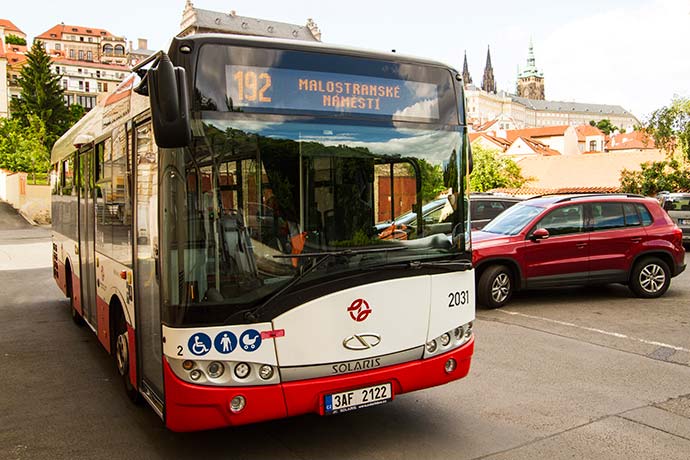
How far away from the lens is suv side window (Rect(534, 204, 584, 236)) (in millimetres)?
11648

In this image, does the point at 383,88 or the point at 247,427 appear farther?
the point at 247,427

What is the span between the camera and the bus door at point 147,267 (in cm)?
470

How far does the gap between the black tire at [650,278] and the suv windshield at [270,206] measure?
862 cm

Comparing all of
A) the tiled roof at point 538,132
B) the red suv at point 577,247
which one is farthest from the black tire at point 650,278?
the tiled roof at point 538,132

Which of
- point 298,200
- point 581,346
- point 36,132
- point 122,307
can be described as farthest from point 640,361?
point 36,132

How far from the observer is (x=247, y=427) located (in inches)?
214

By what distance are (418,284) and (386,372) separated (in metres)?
0.67

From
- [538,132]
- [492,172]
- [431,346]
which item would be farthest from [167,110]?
[538,132]

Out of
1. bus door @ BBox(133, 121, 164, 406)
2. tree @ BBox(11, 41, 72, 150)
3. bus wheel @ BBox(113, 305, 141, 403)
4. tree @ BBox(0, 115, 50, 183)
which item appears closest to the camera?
bus door @ BBox(133, 121, 164, 406)

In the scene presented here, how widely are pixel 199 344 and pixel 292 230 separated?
0.93 metres

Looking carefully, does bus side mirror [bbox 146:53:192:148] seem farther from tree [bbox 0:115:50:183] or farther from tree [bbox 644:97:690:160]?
tree [bbox 0:115:50:183]

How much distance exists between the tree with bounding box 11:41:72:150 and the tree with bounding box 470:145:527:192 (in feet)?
172

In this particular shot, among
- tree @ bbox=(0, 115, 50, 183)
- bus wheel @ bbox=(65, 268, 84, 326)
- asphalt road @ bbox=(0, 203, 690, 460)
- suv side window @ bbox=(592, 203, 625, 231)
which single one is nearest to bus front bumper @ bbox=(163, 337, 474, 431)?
asphalt road @ bbox=(0, 203, 690, 460)

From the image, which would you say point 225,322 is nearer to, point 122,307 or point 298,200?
point 298,200
